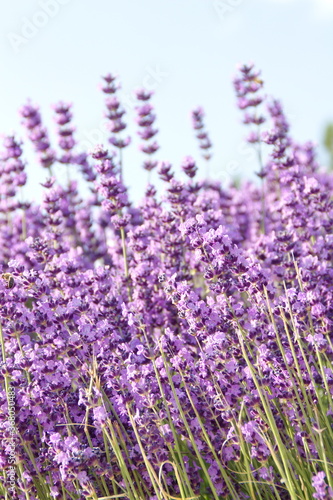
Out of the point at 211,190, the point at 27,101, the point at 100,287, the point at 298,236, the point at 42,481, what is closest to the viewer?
the point at 42,481

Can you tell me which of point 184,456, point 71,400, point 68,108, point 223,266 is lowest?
point 184,456

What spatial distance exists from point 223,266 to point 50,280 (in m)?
1.42

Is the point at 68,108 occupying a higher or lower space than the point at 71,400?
higher

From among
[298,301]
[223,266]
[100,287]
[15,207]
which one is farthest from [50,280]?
[15,207]

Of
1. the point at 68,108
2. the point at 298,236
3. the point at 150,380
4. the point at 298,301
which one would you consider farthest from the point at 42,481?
the point at 68,108

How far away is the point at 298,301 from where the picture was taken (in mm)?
3365

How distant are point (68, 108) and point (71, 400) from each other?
15.0 feet

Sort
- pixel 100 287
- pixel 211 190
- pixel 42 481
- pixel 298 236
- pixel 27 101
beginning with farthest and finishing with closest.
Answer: pixel 211 190 → pixel 27 101 → pixel 298 236 → pixel 100 287 → pixel 42 481

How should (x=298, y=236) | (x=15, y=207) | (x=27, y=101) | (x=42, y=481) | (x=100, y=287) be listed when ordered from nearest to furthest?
(x=42, y=481), (x=100, y=287), (x=298, y=236), (x=15, y=207), (x=27, y=101)

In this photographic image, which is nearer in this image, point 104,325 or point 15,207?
point 104,325

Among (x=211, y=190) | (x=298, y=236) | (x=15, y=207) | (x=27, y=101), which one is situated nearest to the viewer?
(x=298, y=236)

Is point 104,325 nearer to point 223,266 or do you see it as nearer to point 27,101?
point 223,266

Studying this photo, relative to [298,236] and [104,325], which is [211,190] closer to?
[298,236]

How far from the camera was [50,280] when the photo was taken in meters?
4.31
